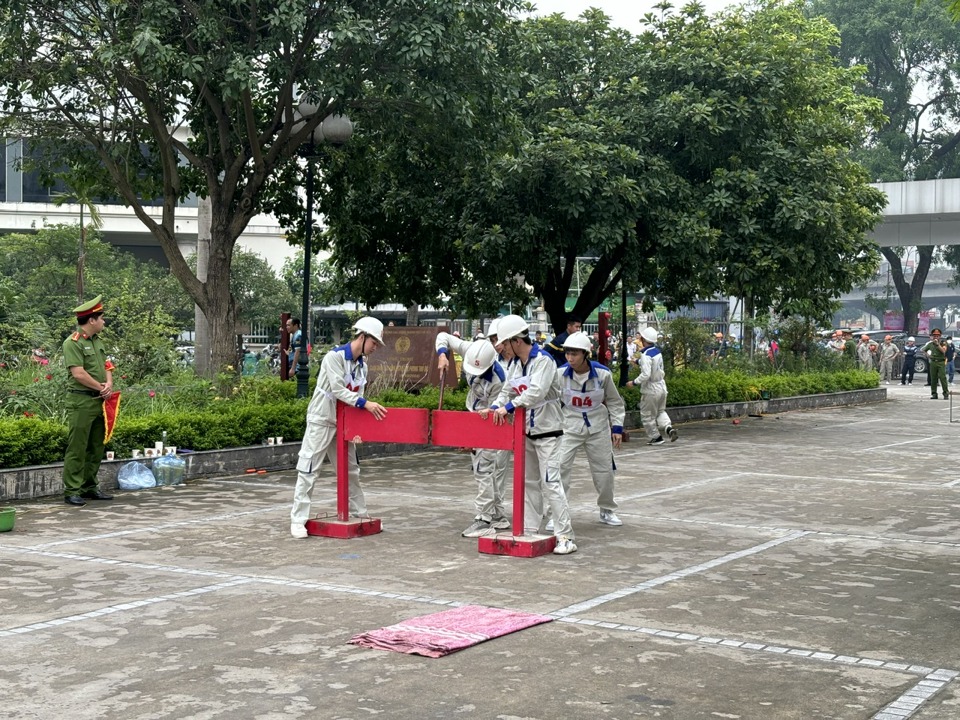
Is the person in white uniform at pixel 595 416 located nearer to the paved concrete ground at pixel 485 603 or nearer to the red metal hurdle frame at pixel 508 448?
the paved concrete ground at pixel 485 603

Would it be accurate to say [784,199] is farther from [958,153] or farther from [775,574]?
[958,153]

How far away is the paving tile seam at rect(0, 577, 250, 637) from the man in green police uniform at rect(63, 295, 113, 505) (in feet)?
13.8

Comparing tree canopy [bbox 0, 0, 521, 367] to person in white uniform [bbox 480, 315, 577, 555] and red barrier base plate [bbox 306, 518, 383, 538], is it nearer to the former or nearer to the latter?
red barrier base plate [bbox 306, 518, 383, 538]

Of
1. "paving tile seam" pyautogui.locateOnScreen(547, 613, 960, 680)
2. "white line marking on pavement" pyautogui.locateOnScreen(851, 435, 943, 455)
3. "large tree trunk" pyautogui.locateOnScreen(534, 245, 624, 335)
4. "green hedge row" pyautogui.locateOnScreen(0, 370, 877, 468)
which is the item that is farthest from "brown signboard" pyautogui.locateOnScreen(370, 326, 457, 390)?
"paving tile seam" pyautogui.locateOnScreen(547, 613, 960, 680)

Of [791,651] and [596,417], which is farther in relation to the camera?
[596,417]

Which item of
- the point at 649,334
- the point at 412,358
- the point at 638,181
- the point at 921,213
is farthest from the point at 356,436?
the point at 921,213

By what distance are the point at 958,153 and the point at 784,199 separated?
43134mm

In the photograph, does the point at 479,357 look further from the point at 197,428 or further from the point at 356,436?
the point at 197,428

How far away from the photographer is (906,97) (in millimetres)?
58656

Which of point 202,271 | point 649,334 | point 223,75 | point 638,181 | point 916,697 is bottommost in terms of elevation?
point 916,697

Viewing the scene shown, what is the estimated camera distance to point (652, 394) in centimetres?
1911

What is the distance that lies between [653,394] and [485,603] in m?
11.6

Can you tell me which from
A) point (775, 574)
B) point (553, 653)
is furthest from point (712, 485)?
point (553, 653)

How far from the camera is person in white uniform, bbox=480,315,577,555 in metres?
9.59
